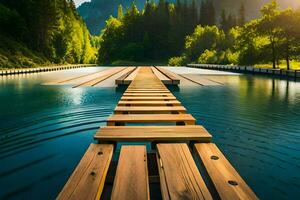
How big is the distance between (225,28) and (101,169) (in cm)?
12648

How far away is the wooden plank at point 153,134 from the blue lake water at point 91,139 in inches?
42.9

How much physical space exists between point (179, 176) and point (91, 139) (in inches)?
174

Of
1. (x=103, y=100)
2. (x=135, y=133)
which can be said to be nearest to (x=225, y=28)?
(x=103, y=100)

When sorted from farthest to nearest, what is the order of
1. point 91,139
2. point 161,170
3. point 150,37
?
1. point 150,37
2. point 91,139
3. point 161,170

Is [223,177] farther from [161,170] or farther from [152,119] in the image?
[152,119]

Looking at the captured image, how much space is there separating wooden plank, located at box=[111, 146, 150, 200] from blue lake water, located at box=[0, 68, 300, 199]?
1460 millimetres

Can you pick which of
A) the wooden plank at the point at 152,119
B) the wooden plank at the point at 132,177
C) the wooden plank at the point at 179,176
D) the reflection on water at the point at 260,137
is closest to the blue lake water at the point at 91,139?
the reflection on water at the point at 260,137

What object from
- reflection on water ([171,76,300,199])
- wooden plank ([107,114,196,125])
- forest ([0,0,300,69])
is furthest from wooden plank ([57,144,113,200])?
forest ([0,0,300,69])

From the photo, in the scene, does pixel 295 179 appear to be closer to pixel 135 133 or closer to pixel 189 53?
pixel 135 133

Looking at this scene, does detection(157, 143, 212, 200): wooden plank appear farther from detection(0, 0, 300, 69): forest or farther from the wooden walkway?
detection(0, 0, 300, 69): forest

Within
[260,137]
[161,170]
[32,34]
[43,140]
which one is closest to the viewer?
[161,170]

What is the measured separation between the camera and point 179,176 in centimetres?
329

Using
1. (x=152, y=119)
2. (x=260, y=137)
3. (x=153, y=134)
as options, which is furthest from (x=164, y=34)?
(x=153, y=134)

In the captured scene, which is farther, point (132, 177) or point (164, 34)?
point (164, 34)
